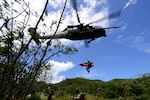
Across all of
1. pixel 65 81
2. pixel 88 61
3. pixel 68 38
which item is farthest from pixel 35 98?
pixel 65 81

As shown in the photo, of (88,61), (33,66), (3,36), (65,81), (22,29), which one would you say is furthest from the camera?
(65,81)


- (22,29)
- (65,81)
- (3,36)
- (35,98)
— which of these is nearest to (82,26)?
(22,29)

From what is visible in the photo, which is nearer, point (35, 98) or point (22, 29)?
point (22, 29)

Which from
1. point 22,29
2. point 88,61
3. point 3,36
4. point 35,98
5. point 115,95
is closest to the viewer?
point 3,36

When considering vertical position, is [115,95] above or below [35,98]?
above

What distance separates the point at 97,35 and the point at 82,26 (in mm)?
1566

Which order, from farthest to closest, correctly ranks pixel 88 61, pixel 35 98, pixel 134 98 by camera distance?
pixel 134 98
pixel 88 61
pixel 35 98

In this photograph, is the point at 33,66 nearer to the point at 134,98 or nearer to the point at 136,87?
the point at 134,98

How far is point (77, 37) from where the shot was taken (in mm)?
19578

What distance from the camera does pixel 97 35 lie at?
20.4 metres

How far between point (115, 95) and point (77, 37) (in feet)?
61.7

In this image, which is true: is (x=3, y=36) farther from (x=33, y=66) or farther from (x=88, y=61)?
Answer: (x=88, y=61)

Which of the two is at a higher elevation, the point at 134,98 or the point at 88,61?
the point at 88,61

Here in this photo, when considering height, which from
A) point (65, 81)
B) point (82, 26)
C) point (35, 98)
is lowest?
point (35, 98)
